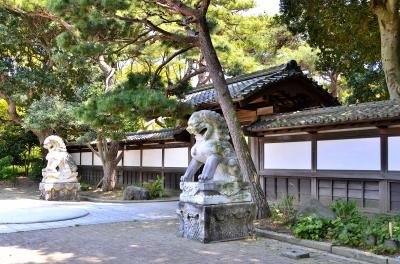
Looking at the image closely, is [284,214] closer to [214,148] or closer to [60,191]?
[214,148]

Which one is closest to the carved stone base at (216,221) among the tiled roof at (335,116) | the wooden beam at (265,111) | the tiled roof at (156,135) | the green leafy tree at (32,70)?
the tiled roof at (335,116)

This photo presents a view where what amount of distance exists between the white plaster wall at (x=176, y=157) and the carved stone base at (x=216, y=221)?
10023 mm

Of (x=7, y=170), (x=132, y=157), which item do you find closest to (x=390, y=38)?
(x=132, y=157)

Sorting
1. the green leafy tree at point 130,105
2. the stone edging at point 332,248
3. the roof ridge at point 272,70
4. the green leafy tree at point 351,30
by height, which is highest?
the green leafy tree at point 351,30

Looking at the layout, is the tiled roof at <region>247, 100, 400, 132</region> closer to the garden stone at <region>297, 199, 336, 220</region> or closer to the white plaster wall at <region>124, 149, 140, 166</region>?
the garden stone at <region>297, 199, 336, 220</region>

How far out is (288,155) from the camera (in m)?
13.8

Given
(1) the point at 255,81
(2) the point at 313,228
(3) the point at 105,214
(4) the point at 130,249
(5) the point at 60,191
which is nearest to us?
(4) the point at 130,249

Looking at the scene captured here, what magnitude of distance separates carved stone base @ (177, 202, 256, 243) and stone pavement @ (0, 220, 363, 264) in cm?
22

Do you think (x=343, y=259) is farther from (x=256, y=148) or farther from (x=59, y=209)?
(x=59, y=209)

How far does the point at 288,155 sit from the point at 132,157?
1145cm

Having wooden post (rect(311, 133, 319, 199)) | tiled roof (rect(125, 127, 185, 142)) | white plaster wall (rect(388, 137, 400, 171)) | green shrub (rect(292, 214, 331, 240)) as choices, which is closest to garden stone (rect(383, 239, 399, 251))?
green shrub (rect(292, 214, 331, 240))

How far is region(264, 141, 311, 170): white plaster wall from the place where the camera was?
13242mm

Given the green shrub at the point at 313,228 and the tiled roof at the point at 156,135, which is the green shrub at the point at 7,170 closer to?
the tiled roof at the point at 156,135

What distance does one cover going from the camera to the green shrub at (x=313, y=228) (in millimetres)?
8141
